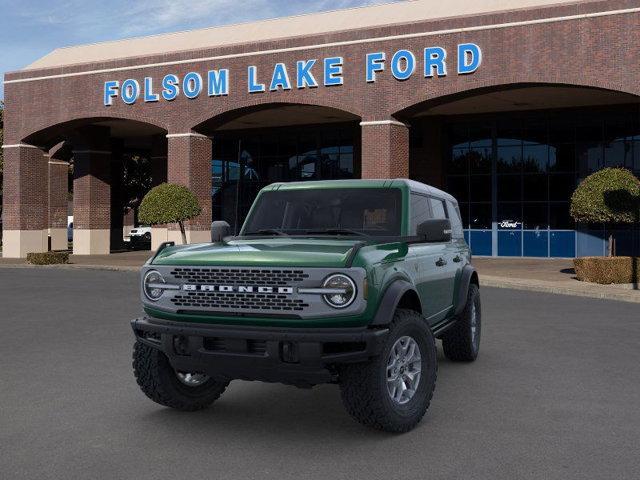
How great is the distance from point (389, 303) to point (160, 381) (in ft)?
6.61

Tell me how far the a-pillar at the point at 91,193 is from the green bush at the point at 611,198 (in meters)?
26.0

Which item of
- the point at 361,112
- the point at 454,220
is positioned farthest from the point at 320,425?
the point at 361,112

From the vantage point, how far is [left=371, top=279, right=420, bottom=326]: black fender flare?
5.48 m

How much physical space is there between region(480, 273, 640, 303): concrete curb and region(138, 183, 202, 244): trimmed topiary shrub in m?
13.8

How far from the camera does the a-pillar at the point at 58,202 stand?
137 ft

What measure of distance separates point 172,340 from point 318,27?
2903 centimetres

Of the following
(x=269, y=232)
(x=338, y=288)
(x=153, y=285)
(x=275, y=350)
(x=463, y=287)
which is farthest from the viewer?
(x=463, y=287)

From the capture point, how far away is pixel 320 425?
6.05 m

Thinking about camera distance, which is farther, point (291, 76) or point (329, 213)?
point (291, 76)

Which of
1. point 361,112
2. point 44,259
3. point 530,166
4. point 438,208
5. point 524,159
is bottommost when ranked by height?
point 44,259

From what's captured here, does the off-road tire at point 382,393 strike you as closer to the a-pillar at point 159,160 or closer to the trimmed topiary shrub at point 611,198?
the trimmed topiary shrub at point 611,198

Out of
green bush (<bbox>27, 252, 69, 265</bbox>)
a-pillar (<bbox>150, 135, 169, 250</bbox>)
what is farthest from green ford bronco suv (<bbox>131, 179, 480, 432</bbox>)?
a-pillar (<bbox>150, 135, 169, 250</bbox>)

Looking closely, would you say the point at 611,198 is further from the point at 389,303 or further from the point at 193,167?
the point at 389,303

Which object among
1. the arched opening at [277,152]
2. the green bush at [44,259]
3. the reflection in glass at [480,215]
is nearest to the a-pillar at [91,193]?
the arched opening at [277,152]
